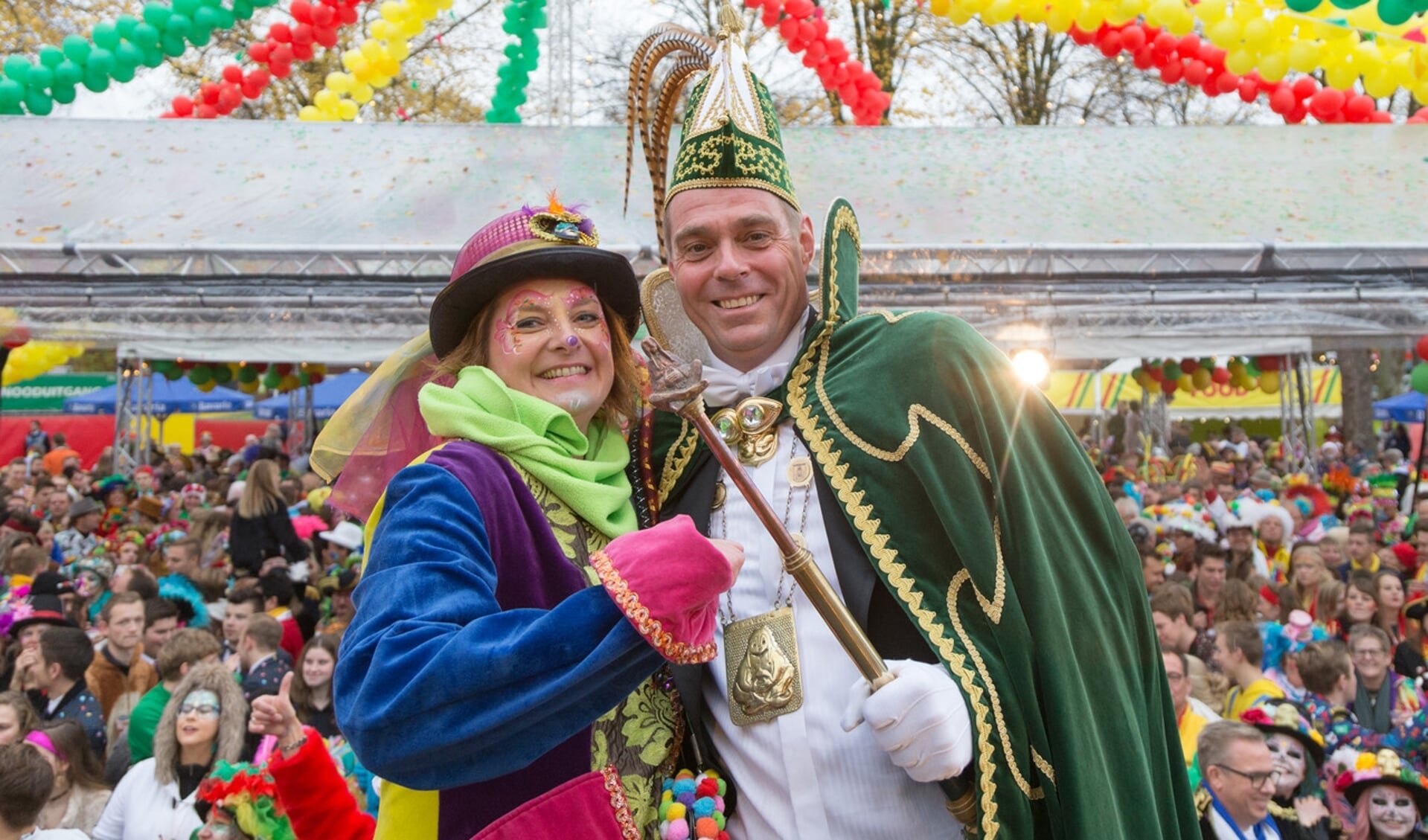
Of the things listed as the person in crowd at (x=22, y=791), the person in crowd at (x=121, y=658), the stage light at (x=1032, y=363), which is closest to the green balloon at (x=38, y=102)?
the person in crowd at (x=121, y=658)

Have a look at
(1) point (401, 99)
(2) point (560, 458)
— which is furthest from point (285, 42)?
(1) point (401, 99)

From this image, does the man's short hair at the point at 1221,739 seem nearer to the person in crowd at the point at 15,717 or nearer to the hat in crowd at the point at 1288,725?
the hat in crowd at the point at 1288,725

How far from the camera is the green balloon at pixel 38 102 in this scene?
9.45 meters

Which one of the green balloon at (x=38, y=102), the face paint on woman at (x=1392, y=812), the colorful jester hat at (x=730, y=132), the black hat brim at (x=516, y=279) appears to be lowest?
the face paint on woman at (x=1392, y=812)

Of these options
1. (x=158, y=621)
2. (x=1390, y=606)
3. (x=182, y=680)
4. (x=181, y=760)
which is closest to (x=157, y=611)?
(x=158, y=621)

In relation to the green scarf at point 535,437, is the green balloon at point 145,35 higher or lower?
higher

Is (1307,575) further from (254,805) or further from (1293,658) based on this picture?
(254,805)

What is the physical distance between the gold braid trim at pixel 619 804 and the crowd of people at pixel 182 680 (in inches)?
41.2

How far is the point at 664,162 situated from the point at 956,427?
1.11 metres

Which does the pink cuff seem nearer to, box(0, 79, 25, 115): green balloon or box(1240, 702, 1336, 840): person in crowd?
box(1240, 702, 1336, 840): person in crowd

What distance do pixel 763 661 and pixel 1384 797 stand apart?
322 cm

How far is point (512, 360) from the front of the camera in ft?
7.88

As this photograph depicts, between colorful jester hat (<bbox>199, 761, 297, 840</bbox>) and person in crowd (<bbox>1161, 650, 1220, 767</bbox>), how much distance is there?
128 inches

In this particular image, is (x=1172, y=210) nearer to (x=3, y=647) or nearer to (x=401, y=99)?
(x=3, y=647)
